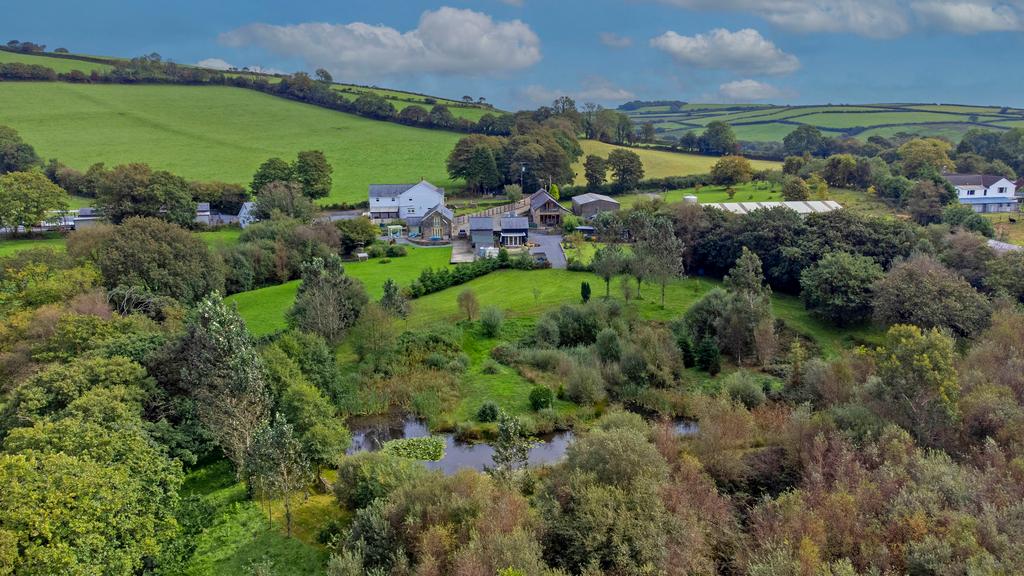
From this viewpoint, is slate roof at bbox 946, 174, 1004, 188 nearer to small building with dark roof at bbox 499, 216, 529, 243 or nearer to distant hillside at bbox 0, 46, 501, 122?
small building with dark roof at bbox 499, 216, 529, 243

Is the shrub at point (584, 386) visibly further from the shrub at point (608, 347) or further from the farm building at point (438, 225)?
the farm building at point (438, 225)

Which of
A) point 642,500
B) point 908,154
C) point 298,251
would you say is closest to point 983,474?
point 642,500

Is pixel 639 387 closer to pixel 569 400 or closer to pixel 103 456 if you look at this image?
pixel 569 400

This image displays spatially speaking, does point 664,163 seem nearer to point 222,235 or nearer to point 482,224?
point 482,224

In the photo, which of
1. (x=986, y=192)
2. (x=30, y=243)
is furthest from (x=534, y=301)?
(x=986, y=192)

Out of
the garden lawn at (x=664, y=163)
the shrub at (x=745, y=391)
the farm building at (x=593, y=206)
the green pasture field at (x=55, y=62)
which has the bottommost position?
the shrub at (x=745, y=391)

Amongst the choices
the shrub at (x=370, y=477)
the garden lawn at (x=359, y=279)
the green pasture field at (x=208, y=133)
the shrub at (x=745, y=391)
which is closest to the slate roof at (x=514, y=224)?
the garden lawn at (x=359, y=279)
